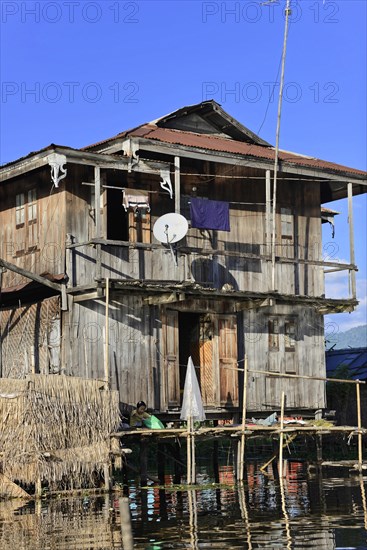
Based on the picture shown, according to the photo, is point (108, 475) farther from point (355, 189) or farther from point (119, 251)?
point (355, 189)

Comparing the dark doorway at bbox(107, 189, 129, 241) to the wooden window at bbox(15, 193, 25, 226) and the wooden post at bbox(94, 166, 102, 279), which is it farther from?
the wooden post at bbox(94, 166, 102, 279)

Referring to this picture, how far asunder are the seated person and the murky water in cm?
137

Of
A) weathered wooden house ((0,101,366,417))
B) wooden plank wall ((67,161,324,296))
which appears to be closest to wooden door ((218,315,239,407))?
weathered wooden house ((0,101,366,417))

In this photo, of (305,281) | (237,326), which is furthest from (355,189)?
(237,326)

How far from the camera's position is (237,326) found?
2578 cm

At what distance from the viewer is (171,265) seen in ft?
80.2

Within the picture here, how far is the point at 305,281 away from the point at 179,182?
484cm

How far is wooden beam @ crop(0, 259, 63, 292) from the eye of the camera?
22047mm

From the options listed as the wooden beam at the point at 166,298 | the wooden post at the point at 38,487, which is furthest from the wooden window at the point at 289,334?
the wooden post at the point at 38,487

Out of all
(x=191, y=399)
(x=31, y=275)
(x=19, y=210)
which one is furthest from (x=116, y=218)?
(x=191, y=399)

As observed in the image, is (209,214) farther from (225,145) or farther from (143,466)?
(143,466)

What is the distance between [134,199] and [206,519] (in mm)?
9125

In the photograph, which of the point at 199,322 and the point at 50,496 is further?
the point at 199,322

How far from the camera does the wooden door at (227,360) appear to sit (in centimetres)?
2517
